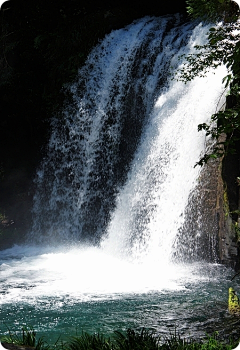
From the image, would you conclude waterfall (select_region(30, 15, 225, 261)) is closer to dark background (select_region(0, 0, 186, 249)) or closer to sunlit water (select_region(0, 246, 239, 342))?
dark background (select_region(0, 0, 186, 249))

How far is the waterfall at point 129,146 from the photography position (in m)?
8.47

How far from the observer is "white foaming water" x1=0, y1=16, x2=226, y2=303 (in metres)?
7.49

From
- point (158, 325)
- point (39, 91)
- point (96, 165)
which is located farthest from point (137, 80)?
point (158, 325)

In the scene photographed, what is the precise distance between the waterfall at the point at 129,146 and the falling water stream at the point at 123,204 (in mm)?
27

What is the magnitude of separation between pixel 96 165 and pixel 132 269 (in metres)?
3.84

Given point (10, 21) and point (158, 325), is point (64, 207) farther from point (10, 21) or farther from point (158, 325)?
point (158, 325)

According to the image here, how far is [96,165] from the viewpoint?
1105cm

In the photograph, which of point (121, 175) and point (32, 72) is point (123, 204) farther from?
point (32, 72)

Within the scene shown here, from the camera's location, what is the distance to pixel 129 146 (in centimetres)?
1078

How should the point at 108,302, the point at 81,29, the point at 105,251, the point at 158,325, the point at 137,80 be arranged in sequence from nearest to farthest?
the point at 158,325 < the point at 108,302 < the point at 105,251 < the point at 137,80 < the point at 81,29

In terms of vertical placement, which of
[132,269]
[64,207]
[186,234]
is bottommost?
[132,269]

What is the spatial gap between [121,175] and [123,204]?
108 centimetres

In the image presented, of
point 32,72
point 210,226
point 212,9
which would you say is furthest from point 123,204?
point 32,72

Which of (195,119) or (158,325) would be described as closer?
(158,325)
